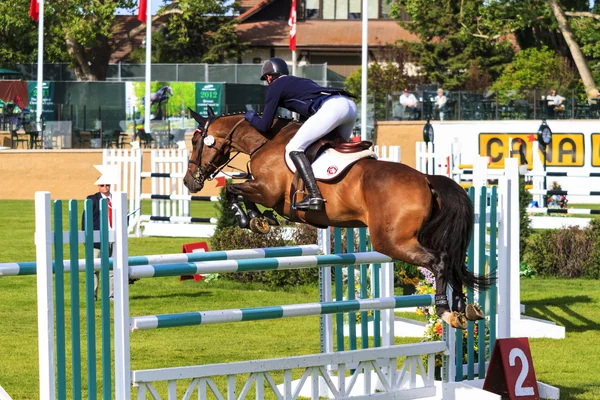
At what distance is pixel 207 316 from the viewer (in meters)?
5.73

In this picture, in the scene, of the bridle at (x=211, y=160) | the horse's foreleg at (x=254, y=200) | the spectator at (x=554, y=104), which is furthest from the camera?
the spectator at (x=554, y=104)

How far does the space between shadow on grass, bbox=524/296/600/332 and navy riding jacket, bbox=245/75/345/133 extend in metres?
4.09

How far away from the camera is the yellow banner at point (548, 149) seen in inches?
1112

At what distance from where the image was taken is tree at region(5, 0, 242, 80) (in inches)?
1651

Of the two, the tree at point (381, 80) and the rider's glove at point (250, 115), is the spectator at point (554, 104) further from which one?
the rider's glove at point (250, 115)

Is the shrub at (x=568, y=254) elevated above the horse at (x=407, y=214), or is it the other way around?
the horse at (x=407, y=214)

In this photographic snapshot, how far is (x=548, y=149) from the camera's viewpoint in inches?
1130

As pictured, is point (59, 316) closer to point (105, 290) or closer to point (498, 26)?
point (105, 290)

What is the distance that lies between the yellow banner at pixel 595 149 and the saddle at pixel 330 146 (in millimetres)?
22028

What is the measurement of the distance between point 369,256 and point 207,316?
1.38 m

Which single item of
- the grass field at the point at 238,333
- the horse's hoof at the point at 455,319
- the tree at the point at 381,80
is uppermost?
the tree at the point at 381,80

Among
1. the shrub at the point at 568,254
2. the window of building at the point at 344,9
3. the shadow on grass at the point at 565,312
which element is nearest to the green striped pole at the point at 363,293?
the shadow on grass at the point at 565,312

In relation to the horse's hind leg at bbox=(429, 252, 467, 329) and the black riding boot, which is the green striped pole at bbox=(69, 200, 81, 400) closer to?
the black riding boot

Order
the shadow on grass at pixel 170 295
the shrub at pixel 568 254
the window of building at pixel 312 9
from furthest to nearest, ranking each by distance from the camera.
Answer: the window of building at pixel 312 9 < the shrub at pixel 568 254 < the shadow on grass at pixel 170 295
